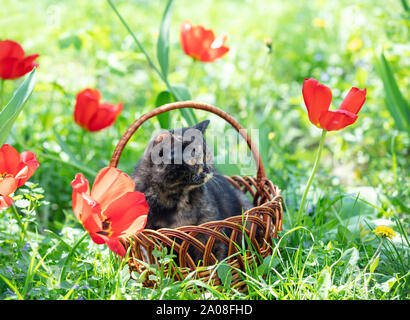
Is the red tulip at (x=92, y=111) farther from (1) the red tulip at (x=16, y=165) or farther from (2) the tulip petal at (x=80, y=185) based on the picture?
(2) the tulip petal at (x=80, y=185)

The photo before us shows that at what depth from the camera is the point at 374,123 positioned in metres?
2.73

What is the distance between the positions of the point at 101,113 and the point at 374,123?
1.71 m

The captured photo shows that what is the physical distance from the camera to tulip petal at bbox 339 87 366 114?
1367mm

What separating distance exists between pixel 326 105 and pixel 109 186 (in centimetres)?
71

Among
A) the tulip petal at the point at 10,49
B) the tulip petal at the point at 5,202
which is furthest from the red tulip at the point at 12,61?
the tulip petal at the point at 5,202

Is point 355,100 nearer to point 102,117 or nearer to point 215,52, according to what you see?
point 215,52

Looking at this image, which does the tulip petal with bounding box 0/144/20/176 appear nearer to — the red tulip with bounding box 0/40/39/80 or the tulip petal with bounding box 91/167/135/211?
the tulip petal with bounding box 91/167/135/211

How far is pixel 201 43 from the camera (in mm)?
2006

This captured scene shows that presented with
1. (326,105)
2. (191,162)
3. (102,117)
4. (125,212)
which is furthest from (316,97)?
(102,117)

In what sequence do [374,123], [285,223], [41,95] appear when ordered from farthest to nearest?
[41,95] → [374,123] → [285,223]

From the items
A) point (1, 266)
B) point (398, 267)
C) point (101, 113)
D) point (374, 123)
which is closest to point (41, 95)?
point (101, 113)

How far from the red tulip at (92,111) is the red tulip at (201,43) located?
1.48 ft

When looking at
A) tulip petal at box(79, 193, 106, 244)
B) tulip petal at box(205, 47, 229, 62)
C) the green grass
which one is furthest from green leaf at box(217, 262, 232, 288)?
tulip petal at box(205, 47, 229, 62)
